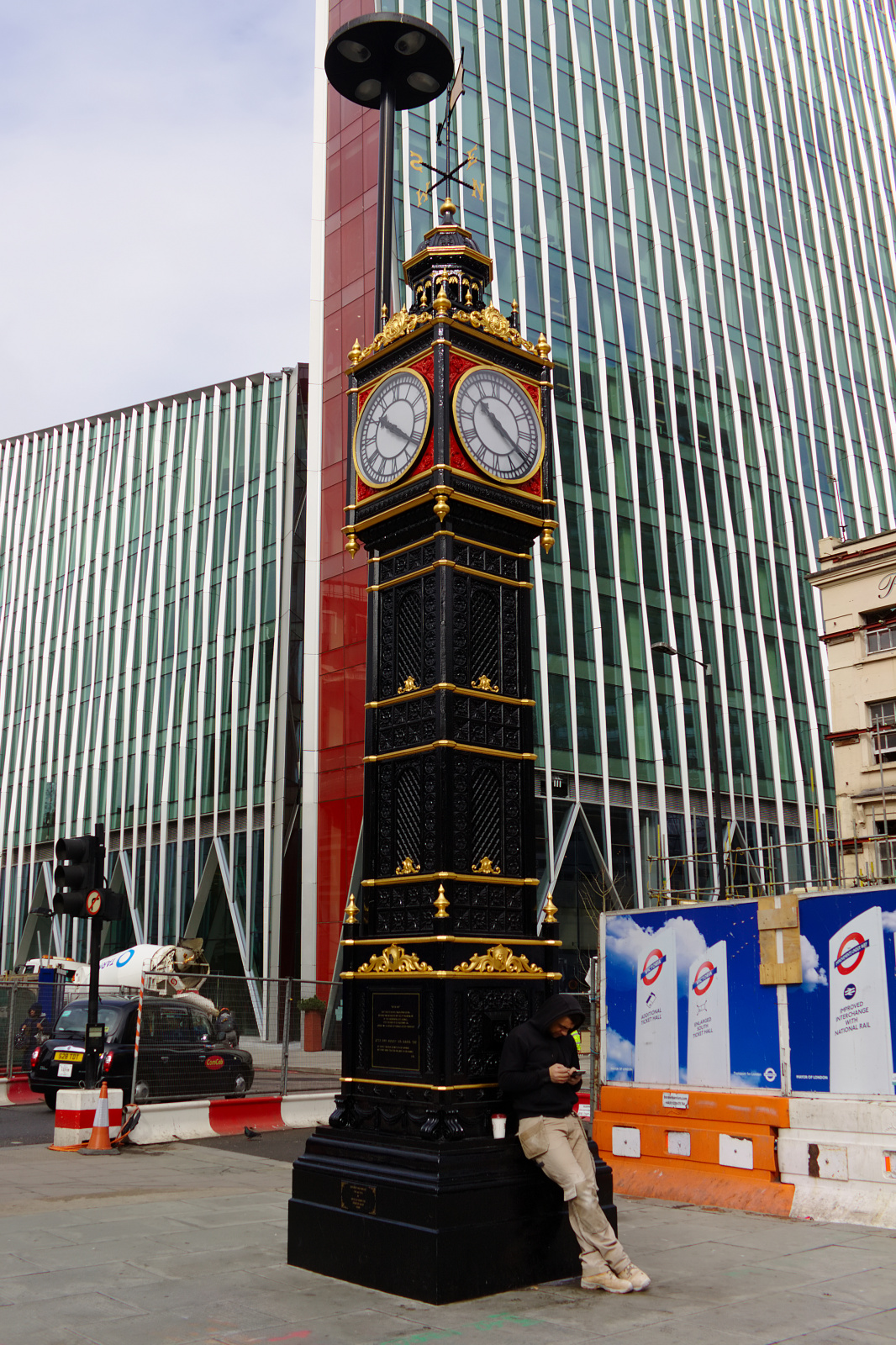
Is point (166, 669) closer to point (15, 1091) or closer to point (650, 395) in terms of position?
point (650, 395)

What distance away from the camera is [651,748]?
138 feet

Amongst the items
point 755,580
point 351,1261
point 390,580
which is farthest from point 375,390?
point 755,580

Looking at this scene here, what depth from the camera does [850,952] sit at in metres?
9.88

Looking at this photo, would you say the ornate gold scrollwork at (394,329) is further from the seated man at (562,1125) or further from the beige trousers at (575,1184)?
the beige trousers at (575,1184)

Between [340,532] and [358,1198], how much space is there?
30.8 m

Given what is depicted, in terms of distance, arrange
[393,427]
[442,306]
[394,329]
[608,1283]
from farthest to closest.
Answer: [394,329] < [393,427] < [442,306] < [608,1283]

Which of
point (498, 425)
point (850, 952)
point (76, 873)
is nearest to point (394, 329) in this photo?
point (498, 425)

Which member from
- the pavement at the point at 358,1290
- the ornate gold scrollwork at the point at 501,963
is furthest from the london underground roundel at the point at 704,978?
the ornate gold scrollwork at the point at 501,963

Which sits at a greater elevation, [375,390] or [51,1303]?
[375,390]

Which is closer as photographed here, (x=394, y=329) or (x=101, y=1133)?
(x=394, y=329)

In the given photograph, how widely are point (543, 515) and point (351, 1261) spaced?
18.2 feet

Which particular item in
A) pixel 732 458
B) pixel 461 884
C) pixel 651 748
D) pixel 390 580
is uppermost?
pixel 732 458

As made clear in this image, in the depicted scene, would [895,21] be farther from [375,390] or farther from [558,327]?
[375,390]

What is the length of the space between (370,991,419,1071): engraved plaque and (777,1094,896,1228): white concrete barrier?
13.3ft
